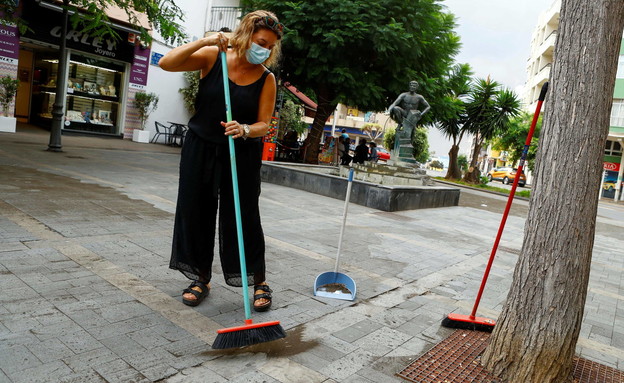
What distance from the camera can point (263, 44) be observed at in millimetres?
3066

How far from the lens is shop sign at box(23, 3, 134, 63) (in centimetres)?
1499

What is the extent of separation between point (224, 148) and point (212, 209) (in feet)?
1.45

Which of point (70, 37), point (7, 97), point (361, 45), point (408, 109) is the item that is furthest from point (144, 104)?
point (408, 109)

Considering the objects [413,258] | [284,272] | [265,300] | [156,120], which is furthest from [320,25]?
[265,300]

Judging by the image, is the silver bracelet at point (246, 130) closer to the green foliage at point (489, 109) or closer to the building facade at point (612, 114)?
the green foliage at point (489, 109)

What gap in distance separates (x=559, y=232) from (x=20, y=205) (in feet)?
17.5

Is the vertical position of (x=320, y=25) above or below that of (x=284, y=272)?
above

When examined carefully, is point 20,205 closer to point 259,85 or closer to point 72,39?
point 259,85

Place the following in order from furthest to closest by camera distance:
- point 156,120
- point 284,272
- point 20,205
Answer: point 156,120 → point 20,205 → point 284,272

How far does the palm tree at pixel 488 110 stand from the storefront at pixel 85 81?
15.6 m

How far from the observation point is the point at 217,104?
309 centimetres

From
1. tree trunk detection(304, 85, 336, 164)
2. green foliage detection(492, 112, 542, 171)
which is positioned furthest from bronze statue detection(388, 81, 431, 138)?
green foliage detection(492, 112, 542, 171)

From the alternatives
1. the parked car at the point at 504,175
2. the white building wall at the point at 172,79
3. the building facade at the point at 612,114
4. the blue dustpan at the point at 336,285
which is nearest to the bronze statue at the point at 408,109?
the blue dustpan at the point at 336,285

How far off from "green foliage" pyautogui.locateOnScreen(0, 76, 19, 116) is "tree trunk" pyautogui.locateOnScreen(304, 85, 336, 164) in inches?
359
